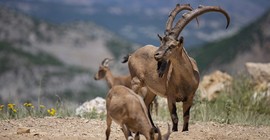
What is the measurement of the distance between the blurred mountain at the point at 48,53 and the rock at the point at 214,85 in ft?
172

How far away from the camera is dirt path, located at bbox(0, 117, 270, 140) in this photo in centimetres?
1018

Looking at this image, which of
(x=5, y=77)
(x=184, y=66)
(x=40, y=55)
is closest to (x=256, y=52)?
(x=5, y=77)

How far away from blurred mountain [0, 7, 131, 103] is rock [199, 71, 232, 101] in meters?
52.5

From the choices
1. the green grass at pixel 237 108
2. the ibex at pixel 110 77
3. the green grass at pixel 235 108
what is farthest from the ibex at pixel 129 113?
the ibex at pixel 110 77

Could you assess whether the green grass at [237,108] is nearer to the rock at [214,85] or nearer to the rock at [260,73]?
the rock at [214,85]

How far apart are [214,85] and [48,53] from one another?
12996cm

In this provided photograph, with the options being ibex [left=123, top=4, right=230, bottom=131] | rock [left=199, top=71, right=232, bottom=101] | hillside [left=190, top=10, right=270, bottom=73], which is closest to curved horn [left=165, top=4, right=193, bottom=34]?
ibex [left=123, top=4, right=230, bottom=131]

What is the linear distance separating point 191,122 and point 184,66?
1974mm

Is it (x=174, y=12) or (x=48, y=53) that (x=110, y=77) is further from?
(x=48, y=53)

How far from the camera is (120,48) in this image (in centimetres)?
16025

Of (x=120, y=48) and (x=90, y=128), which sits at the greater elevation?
(x=120, y=48)

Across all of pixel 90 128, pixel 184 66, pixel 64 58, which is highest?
pixel 64 58

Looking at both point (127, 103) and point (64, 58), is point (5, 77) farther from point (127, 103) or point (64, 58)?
point (127, 103)

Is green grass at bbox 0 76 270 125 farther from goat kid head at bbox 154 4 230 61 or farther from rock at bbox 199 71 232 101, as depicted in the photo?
goat kid head at bbox 154 4 230 61
